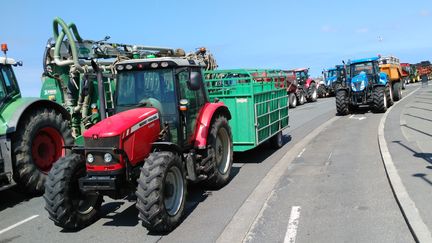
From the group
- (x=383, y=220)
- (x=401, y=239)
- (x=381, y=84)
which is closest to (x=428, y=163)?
(x=383, y=220)

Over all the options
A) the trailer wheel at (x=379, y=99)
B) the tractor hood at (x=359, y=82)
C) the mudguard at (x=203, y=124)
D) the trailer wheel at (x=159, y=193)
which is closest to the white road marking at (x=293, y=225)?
the trailer wheel at (x=159, y=193)

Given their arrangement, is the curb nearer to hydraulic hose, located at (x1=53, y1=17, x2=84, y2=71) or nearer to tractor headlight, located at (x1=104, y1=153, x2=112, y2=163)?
tractor headlight, located at (x1=104, y1=153, x2=112, y2=163)

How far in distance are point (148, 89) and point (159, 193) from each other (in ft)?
6.19

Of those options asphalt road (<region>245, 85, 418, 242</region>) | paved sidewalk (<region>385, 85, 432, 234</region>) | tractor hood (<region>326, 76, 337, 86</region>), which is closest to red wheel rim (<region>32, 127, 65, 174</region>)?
asphalt road (<region>245, 85, 418, 242</region>)

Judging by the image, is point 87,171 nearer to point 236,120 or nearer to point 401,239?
point 401,239

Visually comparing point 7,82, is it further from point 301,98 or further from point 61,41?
point 301,98

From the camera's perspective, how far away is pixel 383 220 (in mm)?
5547

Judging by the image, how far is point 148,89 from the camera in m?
6.60

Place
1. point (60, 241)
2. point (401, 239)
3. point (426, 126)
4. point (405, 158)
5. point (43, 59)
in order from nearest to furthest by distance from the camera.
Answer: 1. point (401, 239)
2. point (60, 241)
3. point (405, 158)
4. point (43, 59)
5. point (426, 126)

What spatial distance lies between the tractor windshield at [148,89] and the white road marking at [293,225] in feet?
7.50

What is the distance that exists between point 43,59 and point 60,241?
6.42 meters

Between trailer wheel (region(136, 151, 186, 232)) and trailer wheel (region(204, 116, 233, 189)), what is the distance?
1.43 metres

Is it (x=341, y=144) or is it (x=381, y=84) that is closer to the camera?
(x=341, y=144)

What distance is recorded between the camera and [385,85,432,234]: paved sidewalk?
605 cm
